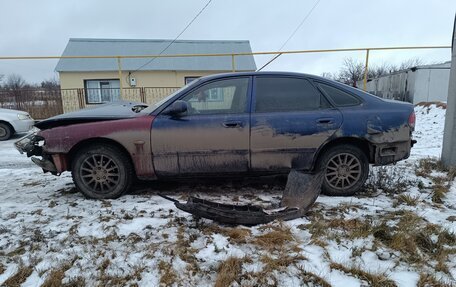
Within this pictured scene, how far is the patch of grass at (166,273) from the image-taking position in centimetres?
228

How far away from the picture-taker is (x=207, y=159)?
3754 millimetres

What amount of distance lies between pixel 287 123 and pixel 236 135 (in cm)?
64

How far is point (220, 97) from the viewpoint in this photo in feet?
12.6

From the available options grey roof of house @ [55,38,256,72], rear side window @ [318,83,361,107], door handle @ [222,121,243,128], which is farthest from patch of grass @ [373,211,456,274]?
grey roof of house @ [55,38,256,72]

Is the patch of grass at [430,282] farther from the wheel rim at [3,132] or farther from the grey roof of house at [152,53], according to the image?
the grey roof of house at [152,53]

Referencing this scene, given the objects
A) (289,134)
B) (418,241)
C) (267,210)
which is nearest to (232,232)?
(267,210)

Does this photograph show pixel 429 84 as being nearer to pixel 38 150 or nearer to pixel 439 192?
pixel 439 192

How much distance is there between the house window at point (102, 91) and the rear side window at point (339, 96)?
12760 mm

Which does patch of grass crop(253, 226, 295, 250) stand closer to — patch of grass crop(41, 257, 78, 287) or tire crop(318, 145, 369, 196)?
tire crop(318, 145, 369, 196)

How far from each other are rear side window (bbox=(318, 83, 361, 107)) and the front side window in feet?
3.31

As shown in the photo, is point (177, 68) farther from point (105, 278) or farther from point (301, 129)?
point (105, 278)

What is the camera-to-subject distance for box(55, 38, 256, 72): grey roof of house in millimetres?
15820

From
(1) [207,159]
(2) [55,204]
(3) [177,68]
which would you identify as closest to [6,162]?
(2) [55,204]

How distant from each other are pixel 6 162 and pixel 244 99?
5.41 metres
